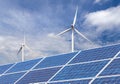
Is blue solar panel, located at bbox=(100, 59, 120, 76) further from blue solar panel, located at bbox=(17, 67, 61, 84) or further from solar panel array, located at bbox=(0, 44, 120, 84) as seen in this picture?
blue solar panel, located at bbox=(17, 67, 61, 84)

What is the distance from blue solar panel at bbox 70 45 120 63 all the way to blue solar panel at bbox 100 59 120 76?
2424 mm

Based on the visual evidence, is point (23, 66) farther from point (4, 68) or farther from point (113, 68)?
point (113, 68)

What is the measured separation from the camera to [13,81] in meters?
42.6

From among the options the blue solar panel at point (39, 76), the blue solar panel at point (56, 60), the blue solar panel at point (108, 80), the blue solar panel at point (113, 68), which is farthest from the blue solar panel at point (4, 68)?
the blue solar panel at point (108, 80)

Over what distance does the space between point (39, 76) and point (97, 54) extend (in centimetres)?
860

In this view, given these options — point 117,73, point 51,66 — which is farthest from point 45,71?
point 117,73

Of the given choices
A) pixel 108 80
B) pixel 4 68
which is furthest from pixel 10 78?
pixel 108 80

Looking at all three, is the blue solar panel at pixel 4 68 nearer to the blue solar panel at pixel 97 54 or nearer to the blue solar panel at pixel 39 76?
the blue solar panel at pixel 39 76

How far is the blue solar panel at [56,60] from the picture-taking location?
4331cm

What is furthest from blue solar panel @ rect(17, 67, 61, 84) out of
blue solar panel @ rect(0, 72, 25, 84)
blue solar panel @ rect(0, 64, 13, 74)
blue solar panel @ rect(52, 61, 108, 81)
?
blue solar panel @ rect(0, 64, 13, 74)

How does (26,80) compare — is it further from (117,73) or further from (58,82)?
(117,73)

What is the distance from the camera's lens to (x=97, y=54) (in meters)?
39.8

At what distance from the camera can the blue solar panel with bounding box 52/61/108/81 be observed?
35.2 m

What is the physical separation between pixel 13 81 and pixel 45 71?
502cm
